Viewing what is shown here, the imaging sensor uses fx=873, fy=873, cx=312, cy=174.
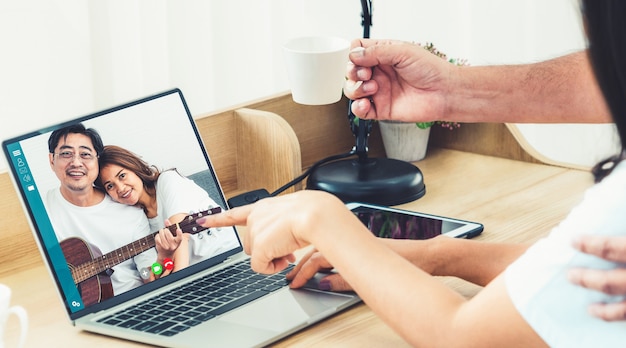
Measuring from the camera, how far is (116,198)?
1113 millimetres

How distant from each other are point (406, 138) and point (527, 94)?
1.09 ft

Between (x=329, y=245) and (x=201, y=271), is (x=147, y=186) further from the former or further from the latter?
(x=329, y=245)

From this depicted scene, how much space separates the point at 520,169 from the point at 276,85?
3.16 ft

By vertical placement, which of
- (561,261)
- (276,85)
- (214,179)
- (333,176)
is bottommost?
(276,85)

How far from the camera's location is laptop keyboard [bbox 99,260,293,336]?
1.00m

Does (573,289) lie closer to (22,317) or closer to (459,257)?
(459,257)

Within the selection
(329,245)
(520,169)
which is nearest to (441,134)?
(520,169)

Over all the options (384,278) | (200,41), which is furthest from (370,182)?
(200,41)

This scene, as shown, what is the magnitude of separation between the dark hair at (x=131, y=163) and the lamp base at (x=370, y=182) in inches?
14.7

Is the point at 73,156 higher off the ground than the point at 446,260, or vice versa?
the point at 73,156

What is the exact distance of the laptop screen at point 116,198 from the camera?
106 cm

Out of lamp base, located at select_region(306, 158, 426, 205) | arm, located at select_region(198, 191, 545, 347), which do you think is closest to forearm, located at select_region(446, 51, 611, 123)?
lamp base, located at select_region(306, 158, 426, 205)

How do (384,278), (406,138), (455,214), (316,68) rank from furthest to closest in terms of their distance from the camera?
(406,138)
(455,214)
(316,68)
(384,278)

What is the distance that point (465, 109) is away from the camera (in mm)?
1368
